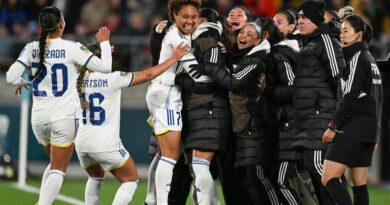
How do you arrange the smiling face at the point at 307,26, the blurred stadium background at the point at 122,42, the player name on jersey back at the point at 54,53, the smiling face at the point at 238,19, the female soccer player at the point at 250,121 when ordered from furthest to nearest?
the blurred stadium background at the point at 122,42 → the smiling face at the point at 238,19 → the player name on jersey back at the point at 54,53 → the female soccer player at the point at 250,121 → the smiling face at the point at 307,26

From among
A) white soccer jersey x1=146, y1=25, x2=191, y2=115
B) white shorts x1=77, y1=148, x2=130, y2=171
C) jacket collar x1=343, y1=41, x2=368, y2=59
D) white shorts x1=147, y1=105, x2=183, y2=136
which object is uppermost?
jacket collar x1=343, y1=41, x2=368, y2=59

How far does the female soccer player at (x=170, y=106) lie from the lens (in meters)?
9.88

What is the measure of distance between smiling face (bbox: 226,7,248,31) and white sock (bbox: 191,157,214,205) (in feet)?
4.61

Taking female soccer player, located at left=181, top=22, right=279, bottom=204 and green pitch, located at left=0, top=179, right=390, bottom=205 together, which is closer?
female soccer player, located at left=181, top=22, right=279, bottom=204

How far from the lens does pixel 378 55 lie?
57.7 feet

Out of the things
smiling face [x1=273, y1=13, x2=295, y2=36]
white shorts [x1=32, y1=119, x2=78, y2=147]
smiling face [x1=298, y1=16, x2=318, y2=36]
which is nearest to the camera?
smiling face [x1=298, y1=16, x2=318, y2=36]

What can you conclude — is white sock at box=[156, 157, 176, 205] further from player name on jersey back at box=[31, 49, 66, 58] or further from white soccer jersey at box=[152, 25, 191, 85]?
player name on jersey back at box=[31, 49, 66, 58]

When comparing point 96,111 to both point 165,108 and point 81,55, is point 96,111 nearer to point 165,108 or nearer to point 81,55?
point 81,55

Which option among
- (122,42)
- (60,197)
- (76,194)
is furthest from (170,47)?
(122,42)

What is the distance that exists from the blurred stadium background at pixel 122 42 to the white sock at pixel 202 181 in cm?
605

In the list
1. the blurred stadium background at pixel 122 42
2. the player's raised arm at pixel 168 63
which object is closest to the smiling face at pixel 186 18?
the player's raised arm at pixel 168 63

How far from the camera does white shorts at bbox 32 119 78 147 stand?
10.2 m

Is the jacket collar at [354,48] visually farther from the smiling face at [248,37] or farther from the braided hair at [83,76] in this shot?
the braided hair at [83,76]

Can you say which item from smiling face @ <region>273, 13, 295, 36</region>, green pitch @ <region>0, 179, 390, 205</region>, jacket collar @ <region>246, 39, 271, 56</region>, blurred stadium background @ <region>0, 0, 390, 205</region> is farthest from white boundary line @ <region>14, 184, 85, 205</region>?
jacket collar @ <region>246, 39, 271, 56</region>
